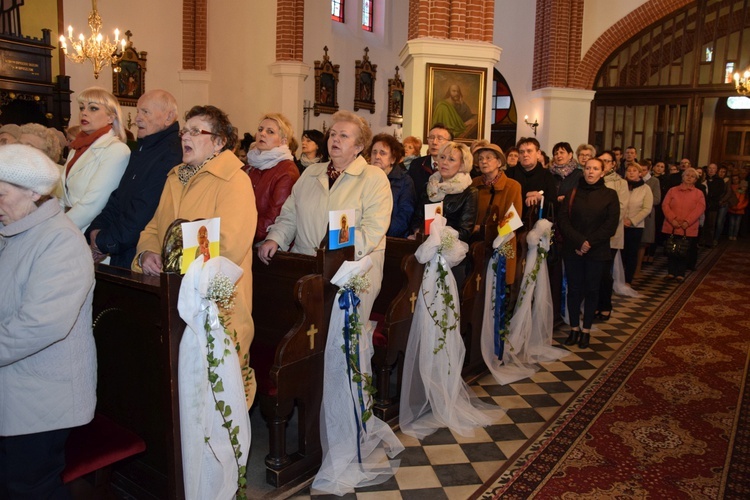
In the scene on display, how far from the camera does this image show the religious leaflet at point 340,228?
3.17m

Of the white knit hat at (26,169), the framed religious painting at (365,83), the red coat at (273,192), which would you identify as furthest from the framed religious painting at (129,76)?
the white knit hat at (26,169)

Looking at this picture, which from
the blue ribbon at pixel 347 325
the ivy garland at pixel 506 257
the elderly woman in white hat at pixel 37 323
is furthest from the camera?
the ivy garland at pixel 506 257

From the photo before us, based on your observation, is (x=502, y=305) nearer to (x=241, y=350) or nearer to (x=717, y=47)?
(x=241, y=350)

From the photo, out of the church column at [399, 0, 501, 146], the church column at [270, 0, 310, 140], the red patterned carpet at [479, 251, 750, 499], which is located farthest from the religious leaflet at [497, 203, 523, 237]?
the church column at [270, 0, 310, 140]

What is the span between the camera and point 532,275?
527cm

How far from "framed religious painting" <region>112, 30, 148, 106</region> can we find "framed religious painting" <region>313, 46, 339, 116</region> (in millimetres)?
3635

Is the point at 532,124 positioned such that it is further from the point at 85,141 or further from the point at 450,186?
the point at 85,141

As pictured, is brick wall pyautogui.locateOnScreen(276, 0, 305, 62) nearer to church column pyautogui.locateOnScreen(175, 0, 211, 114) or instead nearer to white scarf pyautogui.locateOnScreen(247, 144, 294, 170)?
church column pyautogui.locateOnScreen(175, 0, 211, 114)

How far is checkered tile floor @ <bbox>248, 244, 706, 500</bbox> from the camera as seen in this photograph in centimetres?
321

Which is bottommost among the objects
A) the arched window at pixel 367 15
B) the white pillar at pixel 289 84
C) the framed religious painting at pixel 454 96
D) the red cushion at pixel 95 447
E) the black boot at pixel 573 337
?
the black boot at pixel 573 337

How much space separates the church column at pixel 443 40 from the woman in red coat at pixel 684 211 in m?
3.99

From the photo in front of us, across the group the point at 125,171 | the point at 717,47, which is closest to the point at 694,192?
the point at 717,47

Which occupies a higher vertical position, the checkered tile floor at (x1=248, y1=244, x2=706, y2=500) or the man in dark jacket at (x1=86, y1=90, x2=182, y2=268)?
the man in dark jacket at (x1=86, y1=90, x2=182, y2=268)

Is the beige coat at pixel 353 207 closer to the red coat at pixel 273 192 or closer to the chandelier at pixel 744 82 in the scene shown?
the red coat at pixel 273 192
